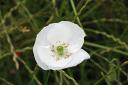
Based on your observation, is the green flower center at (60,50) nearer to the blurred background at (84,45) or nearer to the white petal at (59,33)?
the white petal at (59,33)

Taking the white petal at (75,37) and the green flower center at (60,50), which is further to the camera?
the green flower center at (60,50)

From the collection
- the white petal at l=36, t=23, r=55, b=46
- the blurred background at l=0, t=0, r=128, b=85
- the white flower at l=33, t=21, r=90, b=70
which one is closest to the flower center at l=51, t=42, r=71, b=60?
the white flower at l=33, t=21, r=90, b=70

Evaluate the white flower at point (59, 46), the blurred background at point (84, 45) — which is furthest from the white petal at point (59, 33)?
the blurred background at point (84, 45)

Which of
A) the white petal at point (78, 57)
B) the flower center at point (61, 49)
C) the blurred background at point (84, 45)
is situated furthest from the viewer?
the blurred background at point (84, 45)

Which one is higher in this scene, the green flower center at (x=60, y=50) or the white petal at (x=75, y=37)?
the white petal at (x=75, y=37)

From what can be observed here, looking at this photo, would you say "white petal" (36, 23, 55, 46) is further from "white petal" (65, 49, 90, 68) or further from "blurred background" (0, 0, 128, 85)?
"blurred background" (0, 0, 128, 85)

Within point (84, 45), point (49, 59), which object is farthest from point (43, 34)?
point (84, 45)

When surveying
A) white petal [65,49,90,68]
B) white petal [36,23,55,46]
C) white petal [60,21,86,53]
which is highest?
white petal [36,23,55,46]
